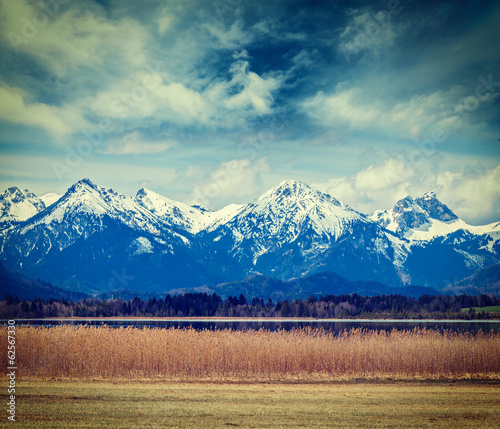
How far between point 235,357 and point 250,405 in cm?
1586

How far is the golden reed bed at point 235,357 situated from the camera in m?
43.4

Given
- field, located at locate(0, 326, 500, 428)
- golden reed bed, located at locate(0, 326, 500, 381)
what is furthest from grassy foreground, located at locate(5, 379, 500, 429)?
golden reed bed, located at locate(0, 326, 500, 381)

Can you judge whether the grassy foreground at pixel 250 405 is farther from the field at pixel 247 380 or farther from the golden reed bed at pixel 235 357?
the golden reed bed at pixel 235 357

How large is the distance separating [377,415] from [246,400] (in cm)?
786

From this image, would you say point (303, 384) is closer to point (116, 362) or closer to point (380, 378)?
point (380, 378)

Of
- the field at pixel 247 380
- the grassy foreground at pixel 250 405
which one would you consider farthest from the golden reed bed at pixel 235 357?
the grassy foreground at pixel 250 405

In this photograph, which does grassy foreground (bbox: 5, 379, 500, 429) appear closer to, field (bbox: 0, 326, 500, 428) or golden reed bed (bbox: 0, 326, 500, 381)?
field (bbox: 0, 326, 500, 428)

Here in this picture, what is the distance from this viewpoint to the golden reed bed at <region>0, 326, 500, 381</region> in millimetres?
43406

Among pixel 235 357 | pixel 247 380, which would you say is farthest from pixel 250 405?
pixel 235 357

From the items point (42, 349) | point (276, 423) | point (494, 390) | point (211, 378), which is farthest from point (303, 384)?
point (42, 349)

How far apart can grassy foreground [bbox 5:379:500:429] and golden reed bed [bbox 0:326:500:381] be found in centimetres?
434

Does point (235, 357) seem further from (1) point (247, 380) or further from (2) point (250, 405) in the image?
(2) point (250, 405)

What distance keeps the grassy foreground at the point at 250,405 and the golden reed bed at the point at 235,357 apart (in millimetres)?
4335

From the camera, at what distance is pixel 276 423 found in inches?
1032
